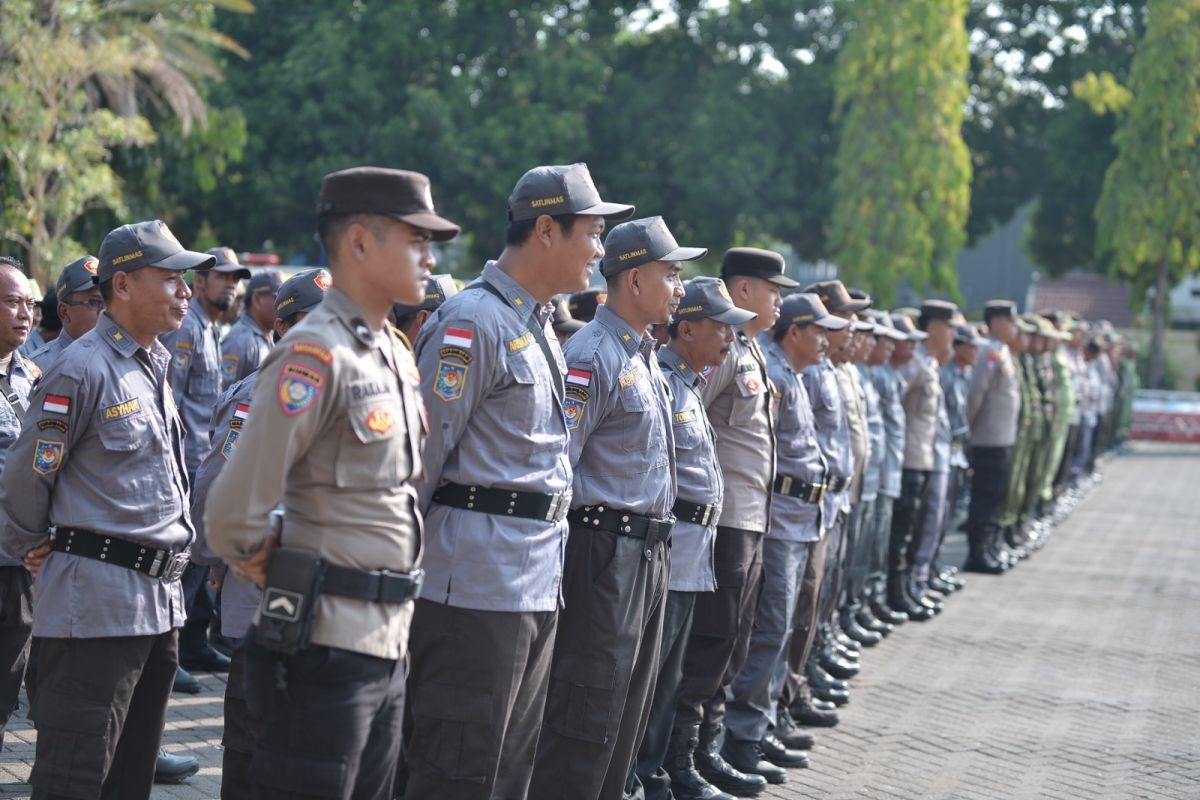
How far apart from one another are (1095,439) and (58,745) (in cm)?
2124

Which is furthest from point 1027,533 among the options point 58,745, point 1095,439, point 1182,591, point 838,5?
point 838,5

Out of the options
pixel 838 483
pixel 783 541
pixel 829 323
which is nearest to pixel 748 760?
pixel 783 541

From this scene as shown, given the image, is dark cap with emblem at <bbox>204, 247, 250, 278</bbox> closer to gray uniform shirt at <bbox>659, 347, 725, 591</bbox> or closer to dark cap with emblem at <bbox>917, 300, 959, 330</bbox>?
gray uniform shirt at <bbox>659, 347, 725, 591</bbox>

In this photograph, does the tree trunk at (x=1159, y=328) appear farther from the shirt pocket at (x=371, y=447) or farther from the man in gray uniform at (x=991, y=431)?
the shirt pocket at (x=371, y=447)

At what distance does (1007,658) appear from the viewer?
33.7ft

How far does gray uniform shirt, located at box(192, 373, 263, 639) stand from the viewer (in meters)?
5.51

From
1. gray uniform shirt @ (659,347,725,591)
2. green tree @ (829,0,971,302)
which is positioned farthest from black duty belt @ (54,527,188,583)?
green tree @ (829,0,971,302)

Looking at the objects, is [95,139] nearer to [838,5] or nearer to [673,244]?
[673,244]

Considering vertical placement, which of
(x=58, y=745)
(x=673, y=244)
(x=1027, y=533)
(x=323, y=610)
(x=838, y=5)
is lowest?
(x=1027, y=533)

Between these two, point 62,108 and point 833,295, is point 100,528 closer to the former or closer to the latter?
point 833,295

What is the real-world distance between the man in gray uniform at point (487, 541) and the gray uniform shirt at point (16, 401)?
2108 mm

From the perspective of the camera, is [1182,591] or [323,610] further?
[1182,591]

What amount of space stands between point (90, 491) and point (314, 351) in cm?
147

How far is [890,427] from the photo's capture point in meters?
10.9
